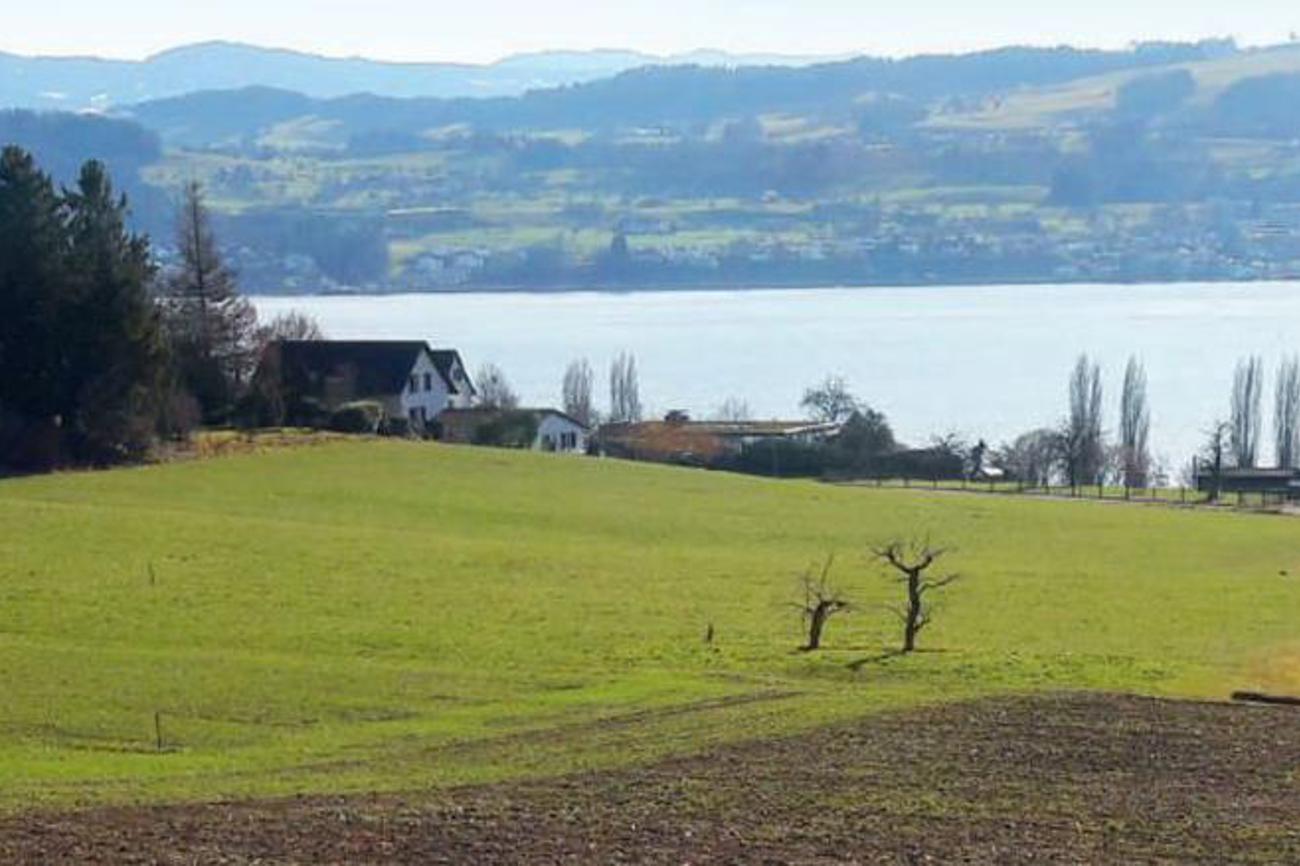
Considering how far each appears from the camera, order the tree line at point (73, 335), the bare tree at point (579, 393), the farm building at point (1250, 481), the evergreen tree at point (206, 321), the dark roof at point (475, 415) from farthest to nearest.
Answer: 1. the bare tree at point (579, 393)
2. the farm building at point (1250, 481)
3. the dark roof at point (475, 415)
4. the evergreen tree at point (206, 321)
5. the tree line at point (73, 335)

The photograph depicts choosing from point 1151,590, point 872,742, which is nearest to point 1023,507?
point 1151,590

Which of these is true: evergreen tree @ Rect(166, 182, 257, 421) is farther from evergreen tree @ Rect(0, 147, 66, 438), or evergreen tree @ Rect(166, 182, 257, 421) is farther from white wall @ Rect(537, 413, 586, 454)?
white wall @ Rect(537, 413, 586, 454)

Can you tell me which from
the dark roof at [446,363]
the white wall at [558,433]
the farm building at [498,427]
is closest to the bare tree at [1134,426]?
the white wall at [558,433]

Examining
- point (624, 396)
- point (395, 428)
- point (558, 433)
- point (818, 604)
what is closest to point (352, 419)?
point (395, 428)

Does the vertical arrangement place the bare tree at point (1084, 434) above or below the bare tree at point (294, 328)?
below

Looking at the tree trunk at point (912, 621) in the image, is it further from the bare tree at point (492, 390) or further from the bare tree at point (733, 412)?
the bare tree at point (733, 412)

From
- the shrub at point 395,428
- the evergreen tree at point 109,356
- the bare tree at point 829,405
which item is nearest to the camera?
the evergreen tree at point 109,356

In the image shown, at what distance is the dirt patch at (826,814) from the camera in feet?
59.1

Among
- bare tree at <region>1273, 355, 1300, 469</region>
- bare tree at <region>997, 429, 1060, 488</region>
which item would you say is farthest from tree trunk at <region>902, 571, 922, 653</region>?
bare tree at <region>1273, 355, 1300, 469</region>

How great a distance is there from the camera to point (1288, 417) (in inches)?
4838

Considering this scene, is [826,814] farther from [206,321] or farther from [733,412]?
[733,412]

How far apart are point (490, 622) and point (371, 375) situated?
53.6 meters

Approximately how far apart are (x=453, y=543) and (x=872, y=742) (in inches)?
1004

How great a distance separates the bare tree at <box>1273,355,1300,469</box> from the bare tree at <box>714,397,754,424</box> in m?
30.3
